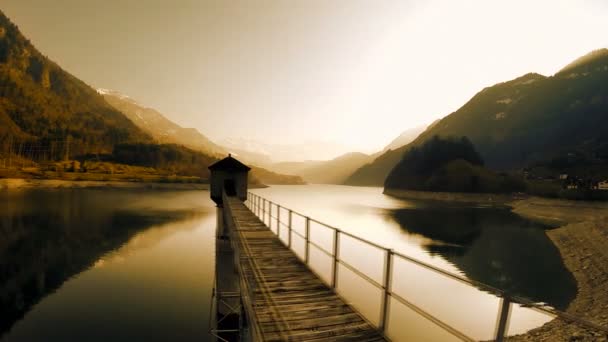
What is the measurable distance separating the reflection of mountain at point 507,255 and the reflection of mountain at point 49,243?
3240 centimetres

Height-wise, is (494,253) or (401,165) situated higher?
(401,165)

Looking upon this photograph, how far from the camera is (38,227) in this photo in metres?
37.8

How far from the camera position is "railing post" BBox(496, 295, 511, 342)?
367 centimetres

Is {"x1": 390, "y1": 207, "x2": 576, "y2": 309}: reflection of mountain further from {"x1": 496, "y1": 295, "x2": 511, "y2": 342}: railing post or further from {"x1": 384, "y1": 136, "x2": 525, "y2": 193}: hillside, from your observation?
{"x1": 384, "y1": 136, "x2": 525, "y2": 193}: hillside

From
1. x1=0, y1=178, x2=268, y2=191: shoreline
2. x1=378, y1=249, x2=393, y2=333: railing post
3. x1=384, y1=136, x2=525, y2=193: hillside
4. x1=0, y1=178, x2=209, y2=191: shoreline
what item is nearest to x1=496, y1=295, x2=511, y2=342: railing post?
x1=378, y1=249, x2=393, y2=333: railing post

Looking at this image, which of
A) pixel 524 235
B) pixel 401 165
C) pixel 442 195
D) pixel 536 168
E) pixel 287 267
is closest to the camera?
pixel 287 267

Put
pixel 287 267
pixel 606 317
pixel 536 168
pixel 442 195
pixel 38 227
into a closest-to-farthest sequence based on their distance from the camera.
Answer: pixel 287 267
pixel 606 317
pixel 38 227
pixel 442 195
pixel 536 168

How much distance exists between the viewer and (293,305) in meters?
7.52

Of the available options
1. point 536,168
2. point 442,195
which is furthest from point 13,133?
point 536,168

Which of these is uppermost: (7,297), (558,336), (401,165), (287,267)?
(401,165)

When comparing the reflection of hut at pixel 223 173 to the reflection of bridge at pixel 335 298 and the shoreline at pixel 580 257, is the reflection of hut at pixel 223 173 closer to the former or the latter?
the reflection of bridge at pixel 335 298

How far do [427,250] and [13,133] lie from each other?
237m

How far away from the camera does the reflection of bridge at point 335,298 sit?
19.9 feet

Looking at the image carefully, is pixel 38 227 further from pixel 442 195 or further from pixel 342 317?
pixel 442 195
